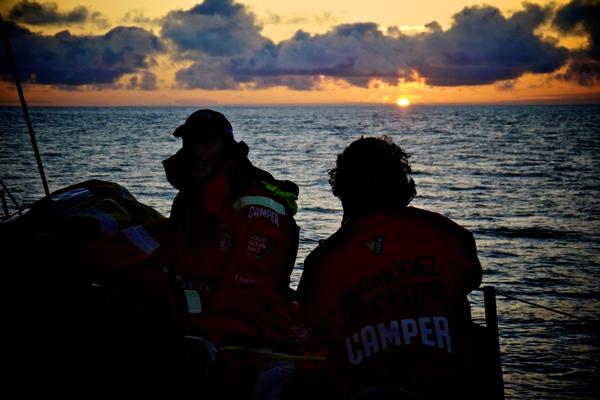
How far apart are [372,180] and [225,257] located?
4.57 feet

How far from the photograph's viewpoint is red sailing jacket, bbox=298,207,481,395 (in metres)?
2.22

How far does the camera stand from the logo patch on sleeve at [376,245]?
2.26 metres

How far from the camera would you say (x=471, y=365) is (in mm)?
2322

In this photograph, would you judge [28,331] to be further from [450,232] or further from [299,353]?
[450,232]

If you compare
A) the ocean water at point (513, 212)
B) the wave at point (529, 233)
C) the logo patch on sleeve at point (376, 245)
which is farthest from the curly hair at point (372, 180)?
the wave at point (529, 233)

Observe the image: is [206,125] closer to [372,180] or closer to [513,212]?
[372,180]

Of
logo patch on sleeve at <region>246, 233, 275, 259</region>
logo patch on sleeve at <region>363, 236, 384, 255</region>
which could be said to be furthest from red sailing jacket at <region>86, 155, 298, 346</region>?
logo patch on sleeve at <region>363, 236, 384, 255</region>

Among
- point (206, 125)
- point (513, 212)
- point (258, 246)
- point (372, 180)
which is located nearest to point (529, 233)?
point (513, 212)

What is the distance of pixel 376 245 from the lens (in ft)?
7.43

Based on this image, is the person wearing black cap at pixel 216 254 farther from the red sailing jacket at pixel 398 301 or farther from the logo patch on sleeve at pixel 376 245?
the logo patch on sleeve at pixel 376 245

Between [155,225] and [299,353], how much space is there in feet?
4.37

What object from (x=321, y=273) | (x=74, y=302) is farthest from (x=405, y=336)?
(x=74, y=302)

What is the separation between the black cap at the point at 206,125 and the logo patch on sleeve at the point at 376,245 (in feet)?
6.34

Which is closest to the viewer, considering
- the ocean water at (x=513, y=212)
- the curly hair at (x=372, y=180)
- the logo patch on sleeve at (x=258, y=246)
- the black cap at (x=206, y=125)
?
the curly hair at (x=372, y=180)
